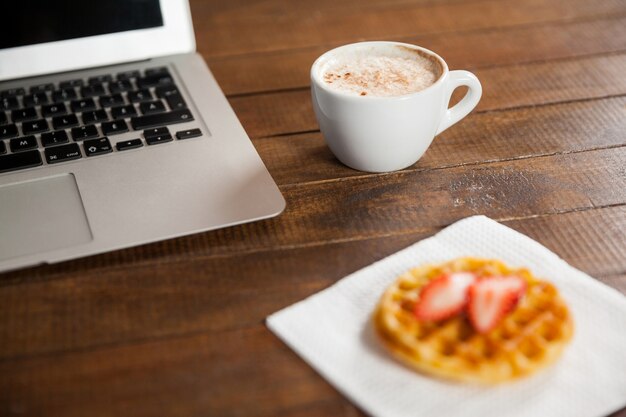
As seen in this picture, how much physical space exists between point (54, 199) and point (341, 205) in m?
0.30

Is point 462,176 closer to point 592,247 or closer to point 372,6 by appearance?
point 592,247

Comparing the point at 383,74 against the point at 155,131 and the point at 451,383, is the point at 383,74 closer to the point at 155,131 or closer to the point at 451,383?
the point at 155,131

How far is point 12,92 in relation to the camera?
3.15ft

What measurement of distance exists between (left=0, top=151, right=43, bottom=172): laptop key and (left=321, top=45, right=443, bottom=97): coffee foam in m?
0.33

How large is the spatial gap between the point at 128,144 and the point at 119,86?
5.7 inches

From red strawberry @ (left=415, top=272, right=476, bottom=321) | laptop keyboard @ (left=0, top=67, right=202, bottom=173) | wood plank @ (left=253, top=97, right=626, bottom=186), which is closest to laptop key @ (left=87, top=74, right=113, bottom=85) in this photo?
laptop keyboard @ (left=0, top=67, right=202, bottom=173)

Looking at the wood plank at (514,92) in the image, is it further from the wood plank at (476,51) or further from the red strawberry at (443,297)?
the red strawberry at (443,297)

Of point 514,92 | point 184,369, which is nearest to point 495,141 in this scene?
point 514,92

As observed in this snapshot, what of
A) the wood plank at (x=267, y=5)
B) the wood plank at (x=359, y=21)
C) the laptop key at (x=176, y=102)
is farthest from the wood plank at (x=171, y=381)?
the wood plank at (x=267, y=5)

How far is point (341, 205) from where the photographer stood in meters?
0.80

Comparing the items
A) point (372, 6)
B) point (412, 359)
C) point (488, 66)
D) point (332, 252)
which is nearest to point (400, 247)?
point (332, 252)

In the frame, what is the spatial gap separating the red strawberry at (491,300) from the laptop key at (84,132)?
0.49 meters

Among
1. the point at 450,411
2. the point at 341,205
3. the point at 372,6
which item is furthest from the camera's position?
the point at 372,6

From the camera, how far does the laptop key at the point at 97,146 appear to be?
839mm
